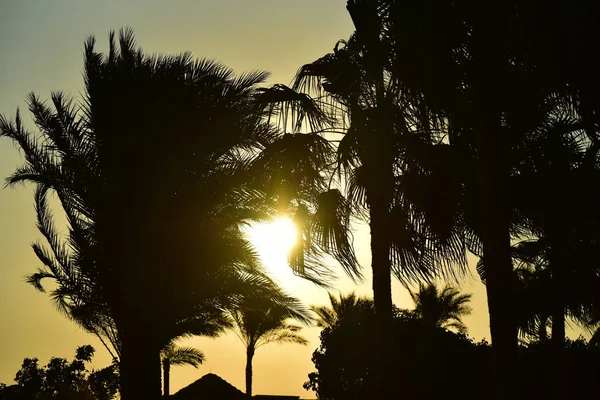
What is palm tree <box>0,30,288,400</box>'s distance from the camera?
1496 cm

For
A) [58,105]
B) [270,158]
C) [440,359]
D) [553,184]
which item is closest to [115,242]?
[58,105]

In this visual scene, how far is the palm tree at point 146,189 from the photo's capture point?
14961 millimetres

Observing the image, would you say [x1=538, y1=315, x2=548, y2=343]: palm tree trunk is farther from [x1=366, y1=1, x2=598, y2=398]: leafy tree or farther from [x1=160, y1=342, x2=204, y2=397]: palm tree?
[x1=160, y1=342, x2=204, y2=397]: palm tree

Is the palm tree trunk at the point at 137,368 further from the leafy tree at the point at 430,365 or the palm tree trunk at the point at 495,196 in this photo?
the palm tree trunk at the point at 495,196

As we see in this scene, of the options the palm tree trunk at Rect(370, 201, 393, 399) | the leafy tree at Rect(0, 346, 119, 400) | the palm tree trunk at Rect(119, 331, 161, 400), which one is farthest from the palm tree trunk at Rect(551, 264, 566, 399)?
the leafy tree at Rect(0, 346, 119, 400)

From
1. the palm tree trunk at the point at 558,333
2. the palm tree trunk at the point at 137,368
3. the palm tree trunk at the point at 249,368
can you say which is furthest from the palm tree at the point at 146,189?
the palm tree trunk at the point at 249,368

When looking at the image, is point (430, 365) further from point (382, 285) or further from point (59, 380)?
point (59, 380)

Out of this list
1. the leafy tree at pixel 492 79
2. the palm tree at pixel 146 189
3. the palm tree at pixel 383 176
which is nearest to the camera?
the leafy tree at pixel 492 79

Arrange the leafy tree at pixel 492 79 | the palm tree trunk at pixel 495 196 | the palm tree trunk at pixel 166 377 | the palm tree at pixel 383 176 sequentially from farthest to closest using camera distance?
the palm tree trunk at pixel 166 377 → the palm tree at pixel 383 176 → the palm tree trunk at pixel 495 196 → the leafy tree at pixel 492 79

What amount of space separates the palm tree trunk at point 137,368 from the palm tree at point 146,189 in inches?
0.8

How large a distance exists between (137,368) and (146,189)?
3745 mm

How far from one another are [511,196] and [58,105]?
9992 millimetres

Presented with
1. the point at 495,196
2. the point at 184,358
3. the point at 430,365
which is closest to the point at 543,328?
the point at 430,365

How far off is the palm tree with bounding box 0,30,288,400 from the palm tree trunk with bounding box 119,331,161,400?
0.02 m
